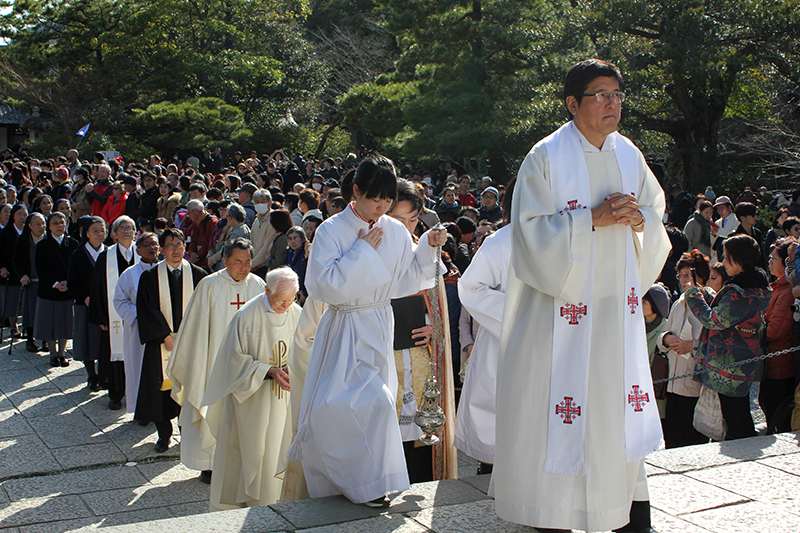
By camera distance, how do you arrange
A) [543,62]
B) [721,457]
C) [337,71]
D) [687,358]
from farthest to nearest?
[337,71], [543,62], [687,358], [721,457]

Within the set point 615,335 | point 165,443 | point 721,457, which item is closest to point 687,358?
point 721,457

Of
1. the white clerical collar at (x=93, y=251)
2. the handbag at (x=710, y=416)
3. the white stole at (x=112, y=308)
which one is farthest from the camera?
the white clerical collar at (x=93, y=251)

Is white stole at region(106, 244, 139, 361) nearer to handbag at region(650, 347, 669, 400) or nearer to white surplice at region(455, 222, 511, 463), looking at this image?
white surplice at region(455, 222, 511, 463)

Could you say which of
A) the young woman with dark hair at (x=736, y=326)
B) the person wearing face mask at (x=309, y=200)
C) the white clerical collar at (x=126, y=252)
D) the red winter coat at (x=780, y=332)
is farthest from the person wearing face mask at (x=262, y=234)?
the red winter coat at (x=780, y=332)

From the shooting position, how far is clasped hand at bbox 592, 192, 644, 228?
9.37 ft

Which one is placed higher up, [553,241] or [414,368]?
[553,241]

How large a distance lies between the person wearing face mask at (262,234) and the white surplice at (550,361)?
5807 mm

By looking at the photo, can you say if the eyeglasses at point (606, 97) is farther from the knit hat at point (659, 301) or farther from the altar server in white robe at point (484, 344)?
the knit hat at point (659, 301)

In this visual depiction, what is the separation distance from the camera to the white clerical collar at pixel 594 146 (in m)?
3.04

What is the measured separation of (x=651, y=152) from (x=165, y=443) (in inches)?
591

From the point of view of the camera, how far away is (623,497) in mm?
2834

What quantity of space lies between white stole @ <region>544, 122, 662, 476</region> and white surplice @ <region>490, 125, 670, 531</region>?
25 millimetres

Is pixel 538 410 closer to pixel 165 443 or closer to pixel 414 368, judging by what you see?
pixel 414 368

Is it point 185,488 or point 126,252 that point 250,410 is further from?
point 126,252
